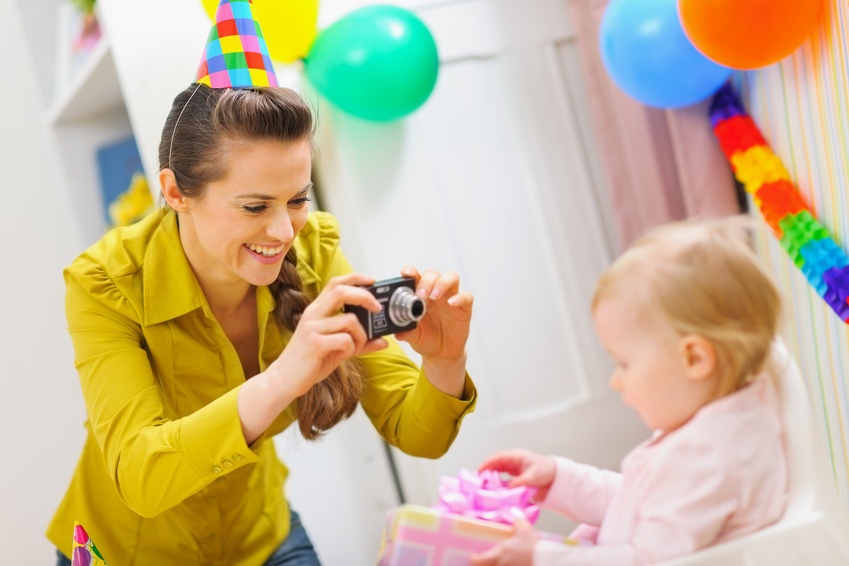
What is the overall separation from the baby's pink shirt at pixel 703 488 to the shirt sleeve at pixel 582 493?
11cm

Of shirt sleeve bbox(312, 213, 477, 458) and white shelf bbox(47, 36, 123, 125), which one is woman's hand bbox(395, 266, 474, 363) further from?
white shelf bbox(47, 36, 123, 125)

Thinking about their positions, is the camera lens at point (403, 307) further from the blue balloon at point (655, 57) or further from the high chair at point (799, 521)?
the blue balloon at point (655, 57)

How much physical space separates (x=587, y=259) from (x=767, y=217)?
1.46ft

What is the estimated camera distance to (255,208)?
1.16 m

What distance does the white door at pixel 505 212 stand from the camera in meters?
1.83

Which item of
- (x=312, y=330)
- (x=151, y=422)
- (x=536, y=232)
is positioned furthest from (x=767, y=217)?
(x=151, y=422)

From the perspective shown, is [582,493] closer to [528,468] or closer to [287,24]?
[528,468]

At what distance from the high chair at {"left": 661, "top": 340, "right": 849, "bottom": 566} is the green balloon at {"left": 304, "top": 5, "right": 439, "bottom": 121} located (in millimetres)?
971

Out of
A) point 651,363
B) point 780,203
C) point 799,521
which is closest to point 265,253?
point 651,363

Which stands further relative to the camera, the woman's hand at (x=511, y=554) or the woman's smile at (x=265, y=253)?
the woman's smile at (x=265, y=253)

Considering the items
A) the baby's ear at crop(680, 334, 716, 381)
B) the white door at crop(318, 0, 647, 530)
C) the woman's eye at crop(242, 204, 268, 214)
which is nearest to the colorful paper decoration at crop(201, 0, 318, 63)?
the white door at crop(318, 0, 647, 530)

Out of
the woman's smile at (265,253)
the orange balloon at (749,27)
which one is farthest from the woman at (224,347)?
the orange balloon at (749,27)

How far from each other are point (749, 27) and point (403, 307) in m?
0.73

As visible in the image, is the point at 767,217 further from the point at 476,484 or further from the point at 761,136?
the point at 476,484
